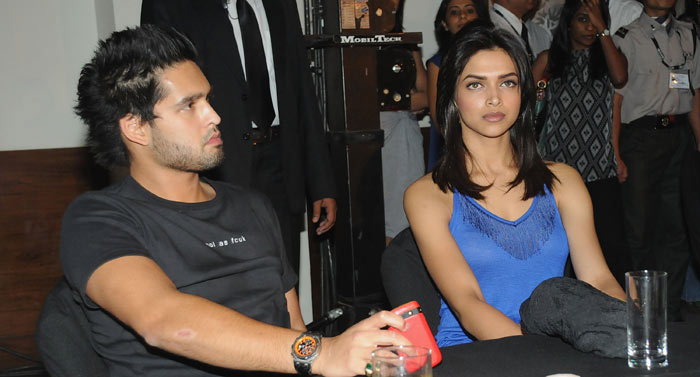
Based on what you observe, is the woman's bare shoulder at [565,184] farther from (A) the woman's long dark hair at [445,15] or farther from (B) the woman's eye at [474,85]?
(A) the woman's long dark hair at [445,15]

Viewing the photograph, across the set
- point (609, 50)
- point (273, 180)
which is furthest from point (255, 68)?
point (609, 50)

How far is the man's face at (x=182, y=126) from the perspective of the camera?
1.70 meters

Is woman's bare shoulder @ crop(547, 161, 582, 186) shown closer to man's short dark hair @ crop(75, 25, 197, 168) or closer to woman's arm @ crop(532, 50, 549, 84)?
man's short dark hair @ crop(75, 25, 197, 168)

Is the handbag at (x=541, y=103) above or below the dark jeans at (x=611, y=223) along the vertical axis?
above

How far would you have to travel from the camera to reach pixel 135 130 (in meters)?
1.71

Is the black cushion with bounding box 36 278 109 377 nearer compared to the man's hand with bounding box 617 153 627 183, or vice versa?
the black cushion with bounding box 36 278 109 377

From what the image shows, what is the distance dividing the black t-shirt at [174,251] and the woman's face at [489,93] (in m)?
0.70

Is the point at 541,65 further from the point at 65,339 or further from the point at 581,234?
the point at 65,339

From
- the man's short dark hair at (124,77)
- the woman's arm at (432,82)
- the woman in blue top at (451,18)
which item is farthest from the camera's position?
the woman in blue top at (451,18)

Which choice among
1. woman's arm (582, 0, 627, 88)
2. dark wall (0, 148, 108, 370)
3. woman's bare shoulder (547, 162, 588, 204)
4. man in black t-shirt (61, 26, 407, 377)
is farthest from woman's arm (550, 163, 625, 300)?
dark wall (0, 148, 108, 370)

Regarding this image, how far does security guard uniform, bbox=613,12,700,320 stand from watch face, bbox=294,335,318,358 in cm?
333

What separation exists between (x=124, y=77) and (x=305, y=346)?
2.64ft

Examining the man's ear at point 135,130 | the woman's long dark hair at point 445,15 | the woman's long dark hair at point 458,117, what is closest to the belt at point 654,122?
the woman's long dark hair at point 445,15

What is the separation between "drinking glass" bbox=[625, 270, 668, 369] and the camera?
124cm
